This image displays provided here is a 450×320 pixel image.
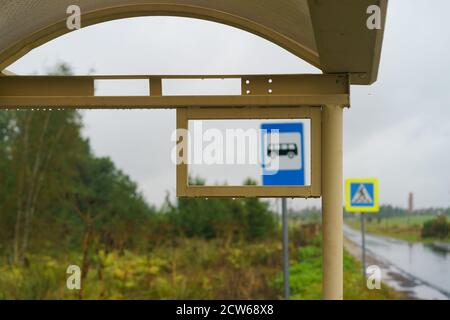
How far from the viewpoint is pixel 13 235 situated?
19.8 m

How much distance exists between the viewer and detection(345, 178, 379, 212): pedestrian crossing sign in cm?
1156

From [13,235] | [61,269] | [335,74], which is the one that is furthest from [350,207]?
[13,235]

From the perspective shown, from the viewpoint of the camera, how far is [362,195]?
11.7 meters

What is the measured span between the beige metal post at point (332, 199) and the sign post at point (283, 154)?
0.62ft

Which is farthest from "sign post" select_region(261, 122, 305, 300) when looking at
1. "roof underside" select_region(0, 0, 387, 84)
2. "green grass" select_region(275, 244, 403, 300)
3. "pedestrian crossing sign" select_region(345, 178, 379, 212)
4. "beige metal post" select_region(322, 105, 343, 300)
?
"green grass" select_region(275, 244, 403, 300)

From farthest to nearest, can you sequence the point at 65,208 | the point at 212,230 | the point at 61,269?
the point at 65,208, the point at 212,230, the point at 61,269

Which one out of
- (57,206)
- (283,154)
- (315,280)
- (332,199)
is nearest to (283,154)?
(283,154)

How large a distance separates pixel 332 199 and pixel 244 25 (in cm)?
130

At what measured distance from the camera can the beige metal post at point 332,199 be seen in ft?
13.5

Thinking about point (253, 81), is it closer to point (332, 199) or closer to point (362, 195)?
point (332, 199)

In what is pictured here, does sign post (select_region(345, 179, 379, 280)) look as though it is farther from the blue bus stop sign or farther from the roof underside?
the roof underside
